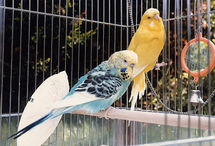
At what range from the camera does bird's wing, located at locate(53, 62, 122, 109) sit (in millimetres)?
1033

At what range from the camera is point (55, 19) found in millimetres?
2035

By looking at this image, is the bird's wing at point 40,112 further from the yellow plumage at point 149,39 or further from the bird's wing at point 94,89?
the yellow plumage at point 149,39

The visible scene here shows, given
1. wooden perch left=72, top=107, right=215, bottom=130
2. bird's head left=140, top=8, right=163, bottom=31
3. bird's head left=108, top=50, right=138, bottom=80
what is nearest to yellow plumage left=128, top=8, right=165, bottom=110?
bird's head left=140, top=8, right=163, bottom=31

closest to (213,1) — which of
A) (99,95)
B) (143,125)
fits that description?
(143,125)

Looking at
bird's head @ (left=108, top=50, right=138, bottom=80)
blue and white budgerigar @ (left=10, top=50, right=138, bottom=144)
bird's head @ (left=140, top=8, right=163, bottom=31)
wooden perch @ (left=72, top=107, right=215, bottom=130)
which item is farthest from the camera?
bird's head @ (left=140, top=8, right=163, bottom=31)

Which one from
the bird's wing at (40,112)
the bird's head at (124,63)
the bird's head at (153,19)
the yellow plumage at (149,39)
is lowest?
the bird's wing at (40,112)

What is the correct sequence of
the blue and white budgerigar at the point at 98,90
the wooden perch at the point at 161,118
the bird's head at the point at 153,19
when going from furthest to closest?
the bird's head at the point at 153,19, the blue and white budgerigar at the point at 98,90, the wooden perch at the point at 161,118

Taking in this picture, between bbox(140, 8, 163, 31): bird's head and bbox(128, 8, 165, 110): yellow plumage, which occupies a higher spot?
bbox(140, 8, 163, 31): bird's head

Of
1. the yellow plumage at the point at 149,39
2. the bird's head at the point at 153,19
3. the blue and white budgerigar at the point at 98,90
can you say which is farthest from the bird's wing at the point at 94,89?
the bird's head at the point at 153,19

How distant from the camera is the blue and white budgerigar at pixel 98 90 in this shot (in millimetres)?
1025

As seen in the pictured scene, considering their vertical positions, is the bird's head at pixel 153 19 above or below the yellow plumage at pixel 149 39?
above

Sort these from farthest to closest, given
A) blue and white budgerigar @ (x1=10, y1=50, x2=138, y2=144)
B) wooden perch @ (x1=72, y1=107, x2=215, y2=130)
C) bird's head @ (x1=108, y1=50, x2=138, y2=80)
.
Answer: bird's head @ (x1=108, y1=50, x2=138, y2=80) → blue and white budgerigar @ (x1=10, y1=50, x2=138, y2=144) → wooden perch @ (x1=72, y1=107, x2=215, y2=130)

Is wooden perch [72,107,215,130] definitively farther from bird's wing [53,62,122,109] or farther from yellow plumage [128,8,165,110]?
yellow plumage [128,8,165,110]

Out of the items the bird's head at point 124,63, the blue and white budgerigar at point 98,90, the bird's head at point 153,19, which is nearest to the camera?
the blue and white budgerigar at point 98,90
